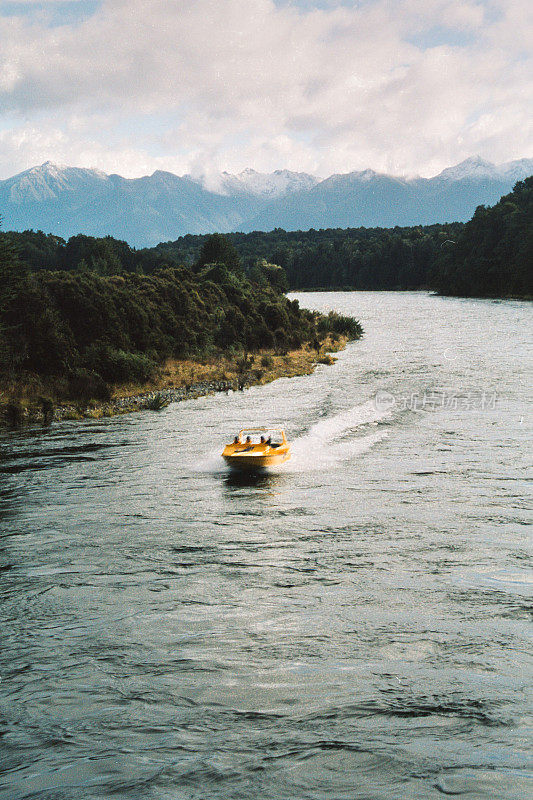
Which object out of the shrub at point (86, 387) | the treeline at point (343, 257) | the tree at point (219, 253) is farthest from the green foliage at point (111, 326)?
the treeline at point (343, 257)

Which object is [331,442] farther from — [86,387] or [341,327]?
[341,327]

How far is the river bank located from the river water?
6898 mm

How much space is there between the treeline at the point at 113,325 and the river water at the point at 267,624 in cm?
1215

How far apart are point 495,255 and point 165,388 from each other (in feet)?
340

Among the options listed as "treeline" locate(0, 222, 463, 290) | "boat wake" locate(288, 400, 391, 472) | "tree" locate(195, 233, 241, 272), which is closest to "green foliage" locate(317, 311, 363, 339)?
"tree" locate(195, 233, 241, 272)

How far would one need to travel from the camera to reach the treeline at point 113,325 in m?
→ 35.4

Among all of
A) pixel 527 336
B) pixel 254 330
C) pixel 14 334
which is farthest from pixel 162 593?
pixel 527 336

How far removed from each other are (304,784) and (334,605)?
4.51 m

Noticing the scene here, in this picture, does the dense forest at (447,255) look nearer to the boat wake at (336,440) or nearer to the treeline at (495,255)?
the treeline at (495,255)

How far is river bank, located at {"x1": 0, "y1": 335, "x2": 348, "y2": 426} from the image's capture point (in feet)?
103

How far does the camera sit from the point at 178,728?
27.0 ft

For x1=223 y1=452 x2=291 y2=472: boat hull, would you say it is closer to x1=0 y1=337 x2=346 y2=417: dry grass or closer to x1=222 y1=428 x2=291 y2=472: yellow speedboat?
x1=222 y1=428 x2=291 y2=472: yellow speedboat

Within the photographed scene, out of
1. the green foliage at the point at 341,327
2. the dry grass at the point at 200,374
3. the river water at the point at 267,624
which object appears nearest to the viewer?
the river water at the point at 267,624

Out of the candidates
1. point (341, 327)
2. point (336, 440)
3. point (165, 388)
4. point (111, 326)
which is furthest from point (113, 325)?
point (341, 327)
